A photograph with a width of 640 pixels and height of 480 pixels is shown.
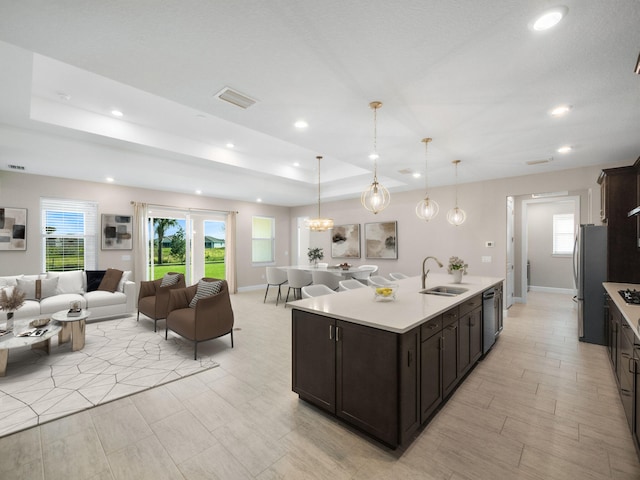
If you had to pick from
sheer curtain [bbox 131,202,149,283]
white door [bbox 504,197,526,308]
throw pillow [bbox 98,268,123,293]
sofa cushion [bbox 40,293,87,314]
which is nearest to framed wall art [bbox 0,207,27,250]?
sofa cushion [bbox 40,293,87,314]

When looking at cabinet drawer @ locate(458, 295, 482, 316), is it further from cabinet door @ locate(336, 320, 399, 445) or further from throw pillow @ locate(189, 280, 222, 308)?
throw pillow @ locate(189, 280, 222, 308)

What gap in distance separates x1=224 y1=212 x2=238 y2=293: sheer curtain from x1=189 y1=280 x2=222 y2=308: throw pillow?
3898 mm

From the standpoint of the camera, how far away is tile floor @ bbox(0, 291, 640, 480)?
1.77m

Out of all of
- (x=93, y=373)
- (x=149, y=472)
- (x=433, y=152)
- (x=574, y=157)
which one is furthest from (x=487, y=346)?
(x=93, y=373)

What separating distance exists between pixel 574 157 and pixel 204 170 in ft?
21.0

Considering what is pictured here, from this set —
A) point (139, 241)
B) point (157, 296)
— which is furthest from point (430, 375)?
point (139, 241)

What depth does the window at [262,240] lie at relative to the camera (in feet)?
29.4

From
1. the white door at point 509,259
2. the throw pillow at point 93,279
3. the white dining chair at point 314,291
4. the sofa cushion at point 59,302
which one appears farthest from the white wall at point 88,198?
the white door at point 509,259

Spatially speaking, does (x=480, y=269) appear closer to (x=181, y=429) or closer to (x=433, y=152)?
(x=433, y=152)

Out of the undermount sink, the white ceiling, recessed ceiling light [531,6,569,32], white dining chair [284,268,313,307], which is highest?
the white ceiling

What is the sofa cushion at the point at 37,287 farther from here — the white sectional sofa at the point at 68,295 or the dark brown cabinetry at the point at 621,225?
the dark brown cabinetry at the point at 621,225

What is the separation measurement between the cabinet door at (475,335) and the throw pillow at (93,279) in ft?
21.0

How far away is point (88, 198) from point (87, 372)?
415 cm

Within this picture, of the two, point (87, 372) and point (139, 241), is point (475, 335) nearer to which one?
point (87, 372)
